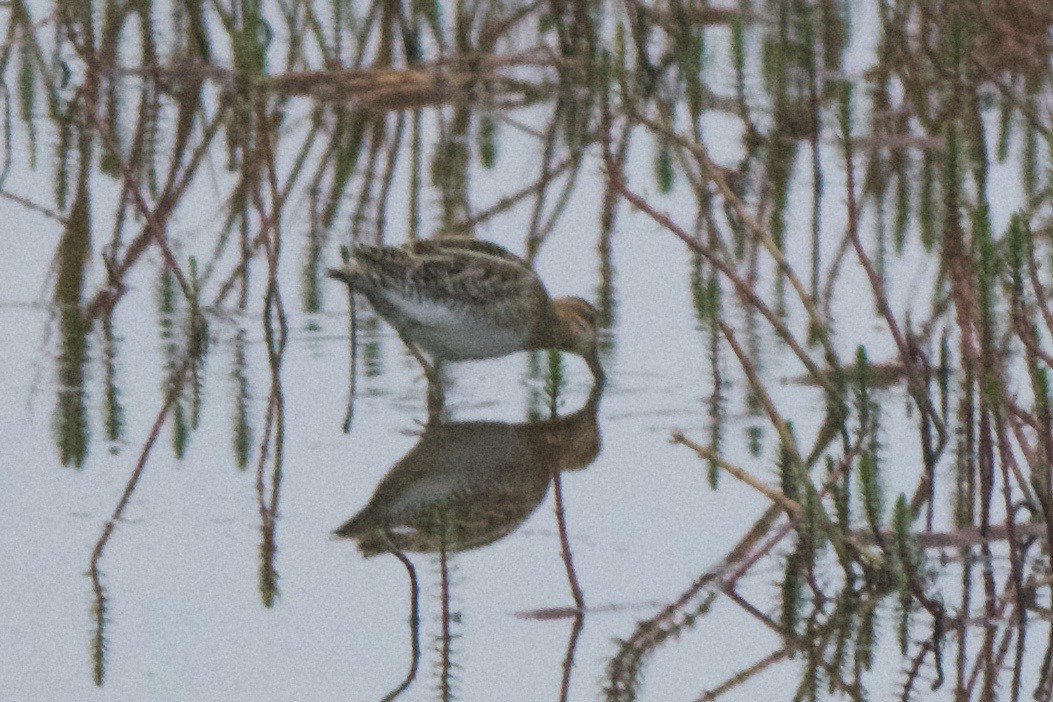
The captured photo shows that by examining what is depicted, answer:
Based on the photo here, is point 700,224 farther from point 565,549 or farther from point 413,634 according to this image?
point 413,634

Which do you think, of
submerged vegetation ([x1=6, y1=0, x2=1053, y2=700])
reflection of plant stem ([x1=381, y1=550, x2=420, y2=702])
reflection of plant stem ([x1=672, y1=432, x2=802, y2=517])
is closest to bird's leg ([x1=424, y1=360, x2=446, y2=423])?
submerged vegetation ([x1=6, y1=0, x2=1053, y2=700])

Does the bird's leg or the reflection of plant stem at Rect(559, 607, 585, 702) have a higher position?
the bird's leg

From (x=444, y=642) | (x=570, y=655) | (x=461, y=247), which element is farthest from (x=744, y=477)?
(x=461, y=247)

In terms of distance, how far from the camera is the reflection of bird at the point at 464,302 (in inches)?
284

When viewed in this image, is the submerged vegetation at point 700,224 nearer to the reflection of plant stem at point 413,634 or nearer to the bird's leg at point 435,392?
the reflection of plant stem at point 413,634

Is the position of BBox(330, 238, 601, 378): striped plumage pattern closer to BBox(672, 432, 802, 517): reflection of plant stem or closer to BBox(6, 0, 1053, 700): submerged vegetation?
BBox(6, 0, 1053, 700): submerged vegetation

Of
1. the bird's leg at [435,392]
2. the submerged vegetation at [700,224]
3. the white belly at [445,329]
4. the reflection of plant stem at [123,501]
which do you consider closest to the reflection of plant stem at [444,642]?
the submerged vegetation at [700,224]

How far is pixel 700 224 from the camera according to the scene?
8.60 metres

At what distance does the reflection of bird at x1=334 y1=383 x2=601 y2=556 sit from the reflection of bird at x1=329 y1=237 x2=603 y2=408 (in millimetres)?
380

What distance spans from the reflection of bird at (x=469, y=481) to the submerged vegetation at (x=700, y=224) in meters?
0.03

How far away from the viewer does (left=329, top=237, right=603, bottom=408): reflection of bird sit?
722 cm

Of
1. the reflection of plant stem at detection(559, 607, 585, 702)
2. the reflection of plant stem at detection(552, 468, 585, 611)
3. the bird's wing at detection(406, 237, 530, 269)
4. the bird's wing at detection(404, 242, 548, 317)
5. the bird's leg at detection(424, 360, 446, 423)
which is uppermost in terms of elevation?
the bird's wing at detection(406, 237, 530, 269)

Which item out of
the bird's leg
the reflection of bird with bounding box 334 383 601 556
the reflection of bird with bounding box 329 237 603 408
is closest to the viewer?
the reflection of bird with bounding box 334 383 601 556

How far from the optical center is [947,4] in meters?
7.84
